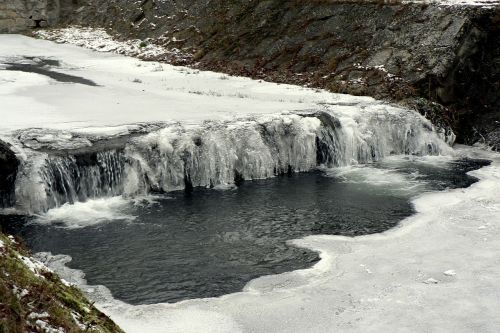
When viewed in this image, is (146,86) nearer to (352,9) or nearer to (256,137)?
(256,137)

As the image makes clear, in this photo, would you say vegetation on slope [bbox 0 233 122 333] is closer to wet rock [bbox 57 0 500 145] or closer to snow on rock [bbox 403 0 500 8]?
wet rock [bbox 57 0 500 145]

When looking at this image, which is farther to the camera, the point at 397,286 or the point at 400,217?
the point at 400,217

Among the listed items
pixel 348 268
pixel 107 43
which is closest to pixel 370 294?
pixel 348 268

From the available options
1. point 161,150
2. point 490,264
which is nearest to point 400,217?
point 490,264

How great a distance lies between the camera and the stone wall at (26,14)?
145ft

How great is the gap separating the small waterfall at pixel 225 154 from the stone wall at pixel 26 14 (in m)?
31.0

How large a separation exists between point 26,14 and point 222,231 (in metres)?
36.4

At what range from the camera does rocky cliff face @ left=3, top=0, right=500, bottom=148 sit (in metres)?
23.8

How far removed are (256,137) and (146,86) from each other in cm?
852

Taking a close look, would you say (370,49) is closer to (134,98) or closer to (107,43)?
(134,98)

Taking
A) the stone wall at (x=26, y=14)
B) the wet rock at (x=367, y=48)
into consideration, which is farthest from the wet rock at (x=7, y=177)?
the stone wall at (x=26, y=14)

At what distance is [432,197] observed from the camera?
53.8 ft

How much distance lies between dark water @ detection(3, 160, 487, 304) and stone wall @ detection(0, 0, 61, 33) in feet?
107

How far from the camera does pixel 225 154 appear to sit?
1820 centimetres
